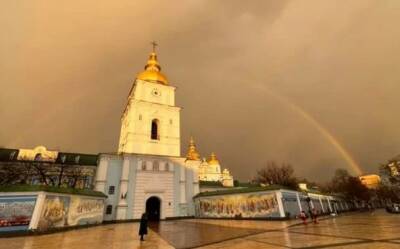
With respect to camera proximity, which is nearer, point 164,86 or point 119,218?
point 119,218

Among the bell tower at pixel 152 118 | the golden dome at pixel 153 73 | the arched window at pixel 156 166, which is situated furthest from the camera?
the golden dome at pixel 153 73

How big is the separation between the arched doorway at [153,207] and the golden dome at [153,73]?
66.6 ft

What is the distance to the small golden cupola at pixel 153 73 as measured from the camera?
41369 mm

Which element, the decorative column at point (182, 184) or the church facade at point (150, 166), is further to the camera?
the decorative column at point (182, 184)

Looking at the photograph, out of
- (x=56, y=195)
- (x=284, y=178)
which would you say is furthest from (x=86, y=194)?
(x=284, y=178)

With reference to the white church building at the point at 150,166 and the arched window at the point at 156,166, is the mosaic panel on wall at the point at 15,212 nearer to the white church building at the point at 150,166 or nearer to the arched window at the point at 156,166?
the white church building at the point at 150,166

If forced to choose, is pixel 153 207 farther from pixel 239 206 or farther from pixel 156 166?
pixel 239 206

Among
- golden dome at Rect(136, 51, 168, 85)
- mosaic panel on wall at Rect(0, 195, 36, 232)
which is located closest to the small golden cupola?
golden dome at Rect(136, 51, 168, 85)

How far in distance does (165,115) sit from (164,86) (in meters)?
5.61

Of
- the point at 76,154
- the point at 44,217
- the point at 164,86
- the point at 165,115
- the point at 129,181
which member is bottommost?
the point at 44,217

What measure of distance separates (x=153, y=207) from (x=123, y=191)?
5700mm

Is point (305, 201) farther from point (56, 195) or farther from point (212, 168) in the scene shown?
point (212, 168)

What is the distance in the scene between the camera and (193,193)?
37.3 meters

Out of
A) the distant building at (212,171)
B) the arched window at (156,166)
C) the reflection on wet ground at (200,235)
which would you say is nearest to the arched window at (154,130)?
the arched window at (156,166)
